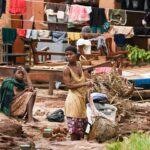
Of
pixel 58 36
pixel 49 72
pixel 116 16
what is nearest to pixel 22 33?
pixel 58 36

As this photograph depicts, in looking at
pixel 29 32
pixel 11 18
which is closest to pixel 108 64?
pixel 29 32

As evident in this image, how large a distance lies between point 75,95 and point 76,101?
10 centimetres

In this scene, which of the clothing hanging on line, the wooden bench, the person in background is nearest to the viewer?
the person in background

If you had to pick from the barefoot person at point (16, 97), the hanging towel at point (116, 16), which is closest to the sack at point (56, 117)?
the barefoot person at point (16, 97)

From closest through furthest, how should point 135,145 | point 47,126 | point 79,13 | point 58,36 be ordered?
1. point 135,145
2. point 47,126
3. point 79,13
4. point 58,36

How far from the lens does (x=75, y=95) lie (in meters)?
8.55

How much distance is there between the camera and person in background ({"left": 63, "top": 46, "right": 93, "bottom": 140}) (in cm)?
843

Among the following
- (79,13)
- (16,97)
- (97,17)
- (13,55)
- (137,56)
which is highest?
(79,13)

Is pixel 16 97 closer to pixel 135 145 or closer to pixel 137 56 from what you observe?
pixel 135 145

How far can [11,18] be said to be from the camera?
2119cm

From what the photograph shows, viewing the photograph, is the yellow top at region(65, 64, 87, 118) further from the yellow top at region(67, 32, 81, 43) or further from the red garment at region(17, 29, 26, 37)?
the red garment at region(17, 29, 26, 37)

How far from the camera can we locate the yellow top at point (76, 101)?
8.49m

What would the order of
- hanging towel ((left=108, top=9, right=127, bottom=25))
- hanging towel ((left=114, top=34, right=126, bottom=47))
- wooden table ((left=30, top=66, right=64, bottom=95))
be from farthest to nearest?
hanging towel ((left=114, top=34, right=126, bottom=47)) < hanging towel ((left=108, top=9, right=127, bottom=25)) < wooden table ((left=30, top=66, right=64, bottom=95))

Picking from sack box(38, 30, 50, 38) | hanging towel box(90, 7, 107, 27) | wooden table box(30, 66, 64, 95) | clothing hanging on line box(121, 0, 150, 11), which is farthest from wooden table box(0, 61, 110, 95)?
clothing hanging on line box(121, 0, 150, 11)
